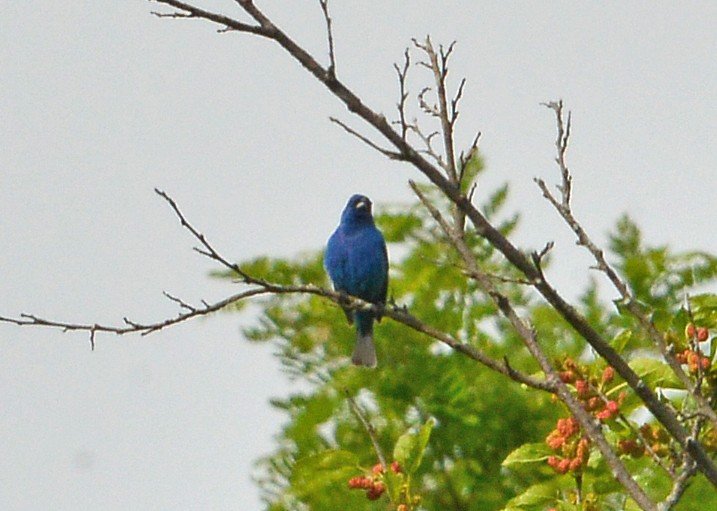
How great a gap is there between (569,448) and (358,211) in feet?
18.9

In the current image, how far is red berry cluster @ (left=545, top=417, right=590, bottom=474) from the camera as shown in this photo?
4793mm

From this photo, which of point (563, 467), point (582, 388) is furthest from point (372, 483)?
point (582, 388)

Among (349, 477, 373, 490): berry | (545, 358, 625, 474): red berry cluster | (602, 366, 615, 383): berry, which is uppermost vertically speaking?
(349, 477, 373, 490): berry

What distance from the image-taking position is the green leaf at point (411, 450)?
16.9 ft

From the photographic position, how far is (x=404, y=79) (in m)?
5.06

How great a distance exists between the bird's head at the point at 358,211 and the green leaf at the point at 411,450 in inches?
210

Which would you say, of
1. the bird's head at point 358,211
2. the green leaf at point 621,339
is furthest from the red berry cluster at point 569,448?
the bird's head at point 358,211

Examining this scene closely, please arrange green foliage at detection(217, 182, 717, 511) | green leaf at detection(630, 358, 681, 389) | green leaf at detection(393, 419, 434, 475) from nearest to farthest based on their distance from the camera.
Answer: green leaf at detection(630, 358, 681, 389), green leaf at detection(393, 419, 434, 475), green foliage at detection(217, 182, 717, 511)

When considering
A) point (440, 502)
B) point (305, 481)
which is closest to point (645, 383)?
point (305, 481)

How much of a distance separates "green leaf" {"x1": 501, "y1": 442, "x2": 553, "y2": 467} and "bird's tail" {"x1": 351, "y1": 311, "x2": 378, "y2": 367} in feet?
14.3

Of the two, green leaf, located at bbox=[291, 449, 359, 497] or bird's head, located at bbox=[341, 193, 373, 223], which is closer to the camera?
green leaf, located at bbox=[291, 449, 359, 497]

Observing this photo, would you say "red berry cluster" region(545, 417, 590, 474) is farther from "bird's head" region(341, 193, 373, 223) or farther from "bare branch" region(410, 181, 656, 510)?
"bird's head" region(341, 193, 373, 223)

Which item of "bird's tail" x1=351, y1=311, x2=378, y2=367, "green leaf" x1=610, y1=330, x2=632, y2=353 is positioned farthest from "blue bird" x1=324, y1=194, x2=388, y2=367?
"green leaf" x1=610, y1=330, x2=632, y2=353

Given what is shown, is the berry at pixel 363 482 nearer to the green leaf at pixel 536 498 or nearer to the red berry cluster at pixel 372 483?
the red berry cluster at pixel 372 483
